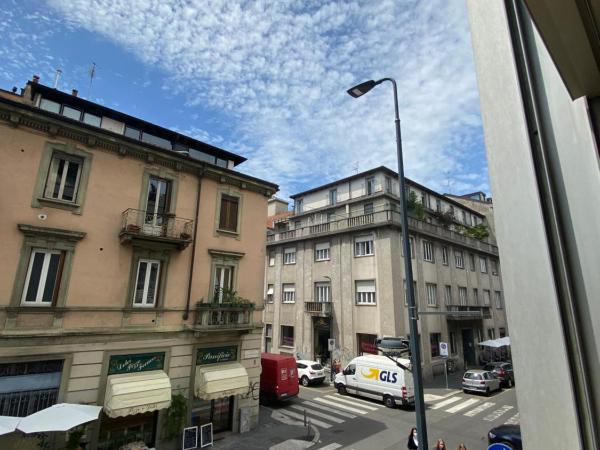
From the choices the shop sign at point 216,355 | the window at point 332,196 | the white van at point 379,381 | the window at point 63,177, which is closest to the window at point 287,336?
the white van at point 379,381

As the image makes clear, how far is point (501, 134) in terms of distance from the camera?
1.38 m

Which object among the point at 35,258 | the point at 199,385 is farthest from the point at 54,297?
the point at 199,385

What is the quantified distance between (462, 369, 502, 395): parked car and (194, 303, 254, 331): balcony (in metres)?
15.6

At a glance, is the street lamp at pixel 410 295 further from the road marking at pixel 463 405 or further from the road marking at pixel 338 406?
the road marking at pixel 463 405

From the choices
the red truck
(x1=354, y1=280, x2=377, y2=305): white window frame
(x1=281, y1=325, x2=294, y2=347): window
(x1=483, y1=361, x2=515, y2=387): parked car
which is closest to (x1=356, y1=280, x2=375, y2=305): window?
(x1=354, y1=280, x2=377, y2=305): white window frame

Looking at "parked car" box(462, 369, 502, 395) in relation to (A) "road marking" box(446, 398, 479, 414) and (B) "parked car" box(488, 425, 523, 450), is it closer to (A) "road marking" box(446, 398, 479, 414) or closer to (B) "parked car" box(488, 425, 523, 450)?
(A) "road marking" box(446, 398, 479, 414)

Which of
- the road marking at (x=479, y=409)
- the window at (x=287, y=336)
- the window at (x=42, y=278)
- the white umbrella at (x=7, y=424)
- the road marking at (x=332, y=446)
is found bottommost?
the road marking at (x=332, y=446)

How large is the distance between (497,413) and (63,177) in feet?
75.7

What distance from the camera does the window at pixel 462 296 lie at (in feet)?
108

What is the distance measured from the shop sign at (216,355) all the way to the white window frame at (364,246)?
15.3 metres

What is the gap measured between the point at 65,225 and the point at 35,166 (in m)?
2.26

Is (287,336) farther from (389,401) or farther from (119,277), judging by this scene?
(119,277)

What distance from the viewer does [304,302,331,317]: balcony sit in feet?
95.4

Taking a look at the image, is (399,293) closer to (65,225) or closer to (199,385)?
(199,385)
